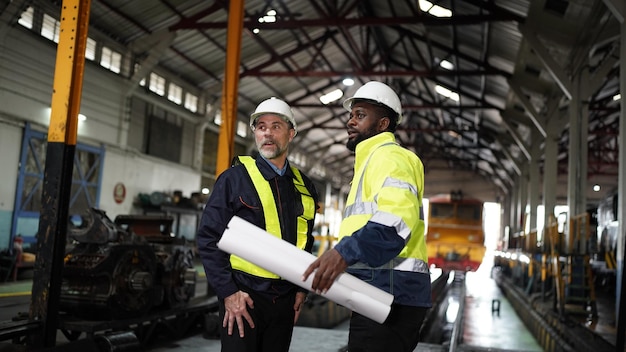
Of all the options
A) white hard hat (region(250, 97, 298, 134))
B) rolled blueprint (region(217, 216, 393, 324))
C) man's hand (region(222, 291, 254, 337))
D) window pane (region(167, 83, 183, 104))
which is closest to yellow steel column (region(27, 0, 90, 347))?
white hard hat (region(250, 97, 298, 134))

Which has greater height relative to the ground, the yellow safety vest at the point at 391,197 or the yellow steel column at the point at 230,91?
the yellow steel column at the point at 230,91

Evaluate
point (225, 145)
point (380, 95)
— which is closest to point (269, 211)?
point (380, 95)

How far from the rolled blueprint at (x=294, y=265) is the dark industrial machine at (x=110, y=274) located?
14.1 ft

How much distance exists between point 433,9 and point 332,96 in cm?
1190

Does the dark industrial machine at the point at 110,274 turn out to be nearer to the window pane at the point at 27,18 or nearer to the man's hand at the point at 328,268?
the man's hand at the point at 328,268

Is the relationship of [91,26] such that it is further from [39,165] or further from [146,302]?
[146,302]

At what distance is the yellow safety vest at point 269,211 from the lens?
282 centimetres

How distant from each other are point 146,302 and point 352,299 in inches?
200

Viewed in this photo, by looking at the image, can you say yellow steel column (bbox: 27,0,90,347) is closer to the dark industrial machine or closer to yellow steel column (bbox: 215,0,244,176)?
the dark industrial machine

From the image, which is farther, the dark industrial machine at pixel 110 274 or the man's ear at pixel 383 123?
the dark industrial machine at pixel 110 274

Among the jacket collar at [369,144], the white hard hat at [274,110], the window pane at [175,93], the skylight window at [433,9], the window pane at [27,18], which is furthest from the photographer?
the window pane at [175,93]

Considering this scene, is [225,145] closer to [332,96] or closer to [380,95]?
[380,95]

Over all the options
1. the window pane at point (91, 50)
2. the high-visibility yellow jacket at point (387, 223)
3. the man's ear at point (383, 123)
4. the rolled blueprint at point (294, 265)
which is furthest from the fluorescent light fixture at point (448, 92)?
the rolled blueprint at point (294, 265)

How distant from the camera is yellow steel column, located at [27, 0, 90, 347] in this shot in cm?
534
